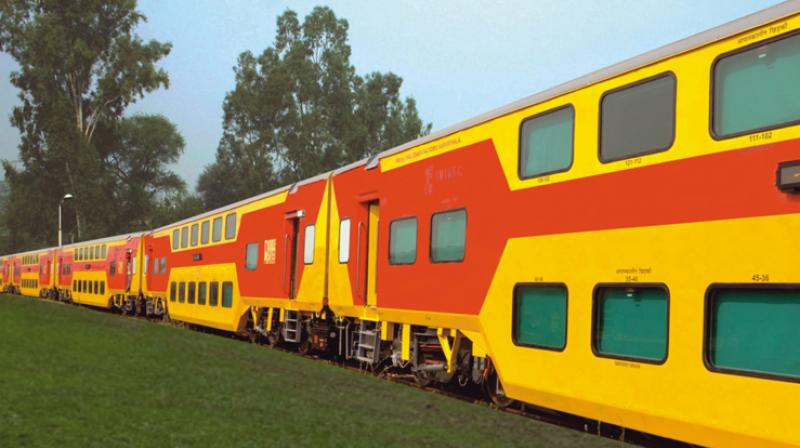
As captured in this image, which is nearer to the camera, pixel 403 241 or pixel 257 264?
pixel 403 241

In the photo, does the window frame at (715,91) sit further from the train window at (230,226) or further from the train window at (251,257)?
the train window at (230,226)

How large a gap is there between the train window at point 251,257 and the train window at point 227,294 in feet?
5.07

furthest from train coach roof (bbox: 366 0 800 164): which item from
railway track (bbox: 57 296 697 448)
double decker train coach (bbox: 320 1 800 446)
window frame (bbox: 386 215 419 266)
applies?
railway track (bbox: 57 296 697 448)

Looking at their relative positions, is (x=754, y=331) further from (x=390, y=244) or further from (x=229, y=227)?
(x=229, y=227)

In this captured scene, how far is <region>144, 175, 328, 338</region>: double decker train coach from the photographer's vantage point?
699 inches

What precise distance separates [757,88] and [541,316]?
3635mm

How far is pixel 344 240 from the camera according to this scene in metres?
16.0

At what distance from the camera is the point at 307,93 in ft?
187

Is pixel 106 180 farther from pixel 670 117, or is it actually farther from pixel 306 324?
pixel 670 117

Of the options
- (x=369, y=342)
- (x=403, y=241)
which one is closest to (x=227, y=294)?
(x=369, y=342)

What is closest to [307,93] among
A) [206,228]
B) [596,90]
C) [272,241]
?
[206,228]

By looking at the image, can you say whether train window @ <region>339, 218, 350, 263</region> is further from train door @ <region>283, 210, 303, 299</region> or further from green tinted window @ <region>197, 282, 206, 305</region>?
green tinted window @ <region>197, 282, 206, 305</region>

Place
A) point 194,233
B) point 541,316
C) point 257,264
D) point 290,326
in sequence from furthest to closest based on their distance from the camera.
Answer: point 194,233 < point 257,264 < point 290,326 < point 541,316

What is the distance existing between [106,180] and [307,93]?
17.8 meters
